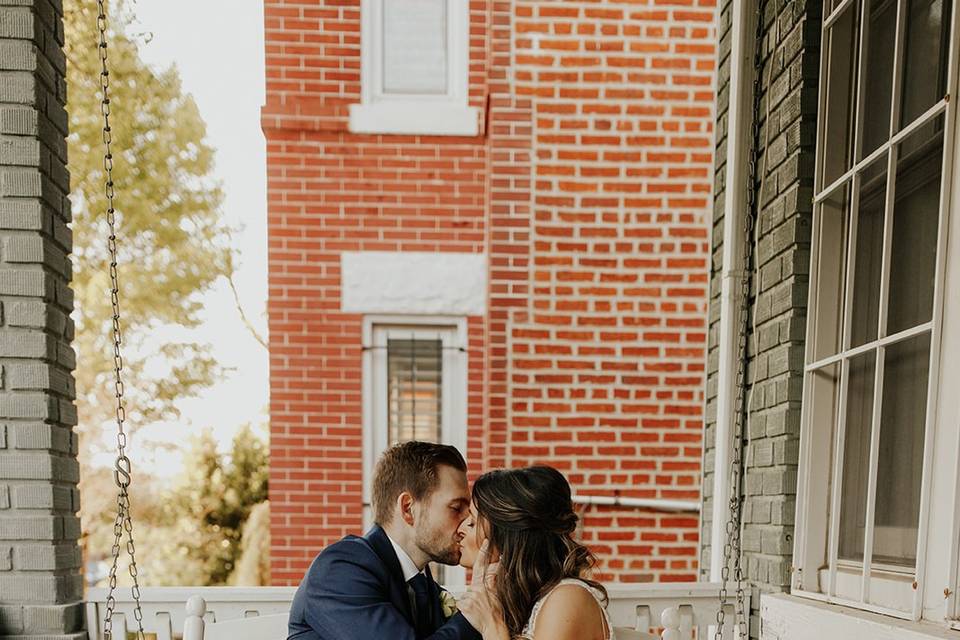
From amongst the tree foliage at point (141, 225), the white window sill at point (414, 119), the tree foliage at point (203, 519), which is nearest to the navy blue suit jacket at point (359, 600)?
the white window sill at point (414, 119)

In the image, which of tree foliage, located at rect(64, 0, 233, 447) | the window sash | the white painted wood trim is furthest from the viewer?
tree foliage, located at rect(64, 0, 233, 447)

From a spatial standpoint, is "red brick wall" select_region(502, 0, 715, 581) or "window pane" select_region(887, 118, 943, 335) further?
"red brick wall" select_region(502, 0, 715, 581)

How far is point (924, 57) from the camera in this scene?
1926mm

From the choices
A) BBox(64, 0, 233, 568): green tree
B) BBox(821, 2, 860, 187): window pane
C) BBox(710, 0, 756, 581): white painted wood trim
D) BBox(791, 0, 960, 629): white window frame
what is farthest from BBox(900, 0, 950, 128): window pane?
BBox(64, 0, 233, 568): green tree

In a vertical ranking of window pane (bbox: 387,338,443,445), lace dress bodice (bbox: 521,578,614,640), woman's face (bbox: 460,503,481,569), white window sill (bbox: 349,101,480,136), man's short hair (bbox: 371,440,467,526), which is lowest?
lace dress bodice (bbox: 521,578,614,640)

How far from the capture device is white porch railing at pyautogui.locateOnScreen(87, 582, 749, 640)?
2.55 metres

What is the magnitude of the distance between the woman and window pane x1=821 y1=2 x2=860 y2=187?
4.08 ft

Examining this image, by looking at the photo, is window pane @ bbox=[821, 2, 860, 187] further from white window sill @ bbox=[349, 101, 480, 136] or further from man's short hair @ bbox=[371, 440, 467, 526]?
white window sill @ bbox=[349, 101, 480, 136]

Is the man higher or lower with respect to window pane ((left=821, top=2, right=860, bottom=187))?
lower

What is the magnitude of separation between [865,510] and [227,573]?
757 cm

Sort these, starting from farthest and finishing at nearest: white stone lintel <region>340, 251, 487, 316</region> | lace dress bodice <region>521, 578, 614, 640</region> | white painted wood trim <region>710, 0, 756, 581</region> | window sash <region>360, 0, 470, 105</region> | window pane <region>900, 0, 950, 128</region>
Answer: window sash <region>360, 0, 470, 105</region>
white stone lintel <region>340, 251, 487, 316</region>
white painted wood trim <region>710, 0, 756, 581</region>
lace dress bodice <region>521, 578, 614, 640</region>
window pane <region>900, 0, 950, 128</region>

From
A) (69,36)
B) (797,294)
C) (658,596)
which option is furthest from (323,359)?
(69,36)

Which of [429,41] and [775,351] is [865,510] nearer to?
[775,351]

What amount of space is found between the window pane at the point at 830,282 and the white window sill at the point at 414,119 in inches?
124
